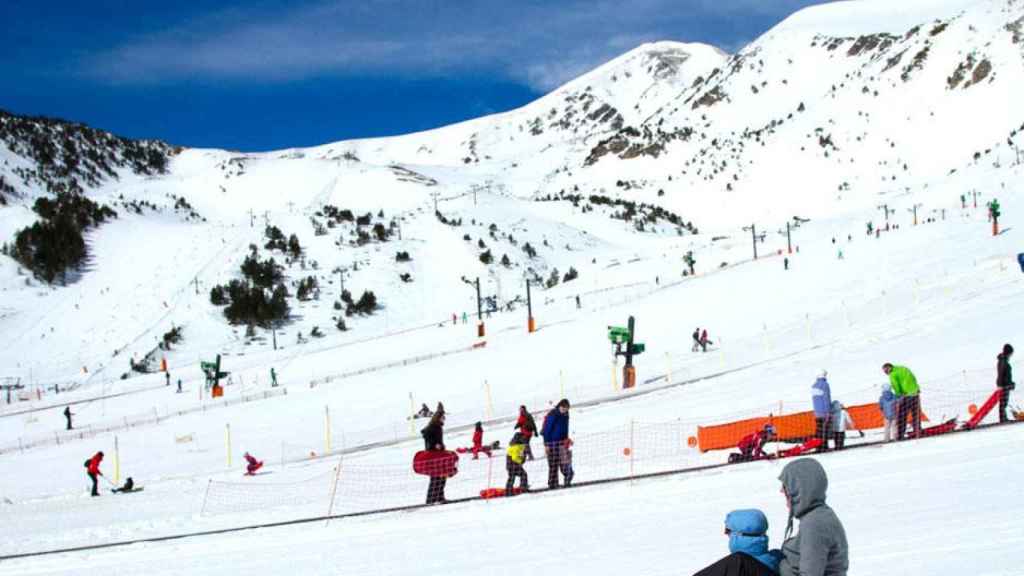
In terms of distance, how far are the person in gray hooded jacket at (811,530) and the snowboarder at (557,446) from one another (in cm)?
928

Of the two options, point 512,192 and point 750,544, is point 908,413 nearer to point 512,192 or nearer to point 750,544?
point 750,544

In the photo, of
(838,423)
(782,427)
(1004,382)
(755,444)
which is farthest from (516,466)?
(1004,382)

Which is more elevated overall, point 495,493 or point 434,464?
point 434,464

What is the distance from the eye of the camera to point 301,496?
1650 centimetres

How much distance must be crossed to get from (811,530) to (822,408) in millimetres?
10596

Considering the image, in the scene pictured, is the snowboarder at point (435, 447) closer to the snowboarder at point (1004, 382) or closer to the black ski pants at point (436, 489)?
the black ski pants at point (436, 489)

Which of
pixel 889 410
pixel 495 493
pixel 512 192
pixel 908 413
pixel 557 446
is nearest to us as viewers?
pixel 495 493

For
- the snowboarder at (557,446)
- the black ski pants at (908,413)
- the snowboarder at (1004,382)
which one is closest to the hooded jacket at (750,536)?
the snowboarder at (557,446)

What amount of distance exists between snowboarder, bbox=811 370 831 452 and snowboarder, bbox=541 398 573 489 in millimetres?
3783

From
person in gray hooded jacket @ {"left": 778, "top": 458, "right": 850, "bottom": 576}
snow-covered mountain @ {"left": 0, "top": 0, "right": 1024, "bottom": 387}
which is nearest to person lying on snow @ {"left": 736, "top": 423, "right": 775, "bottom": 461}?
person in gray hooded jacket @ {"left": 778, "top": 458, "right": 850, "bottom": 576}

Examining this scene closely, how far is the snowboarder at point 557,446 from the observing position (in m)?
13.2

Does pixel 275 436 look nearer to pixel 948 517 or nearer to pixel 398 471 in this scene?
pixel 398 471

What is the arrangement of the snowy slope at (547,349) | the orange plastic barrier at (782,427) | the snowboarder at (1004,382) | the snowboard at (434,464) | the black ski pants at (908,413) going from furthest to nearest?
the orange plastic barrier at (782,427) → the snowboarder at (1004,382) → the black ski pants at (908,413) → the snowboard at (434,464) → the snowy slope at (547,349)

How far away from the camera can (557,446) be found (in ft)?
43.5
